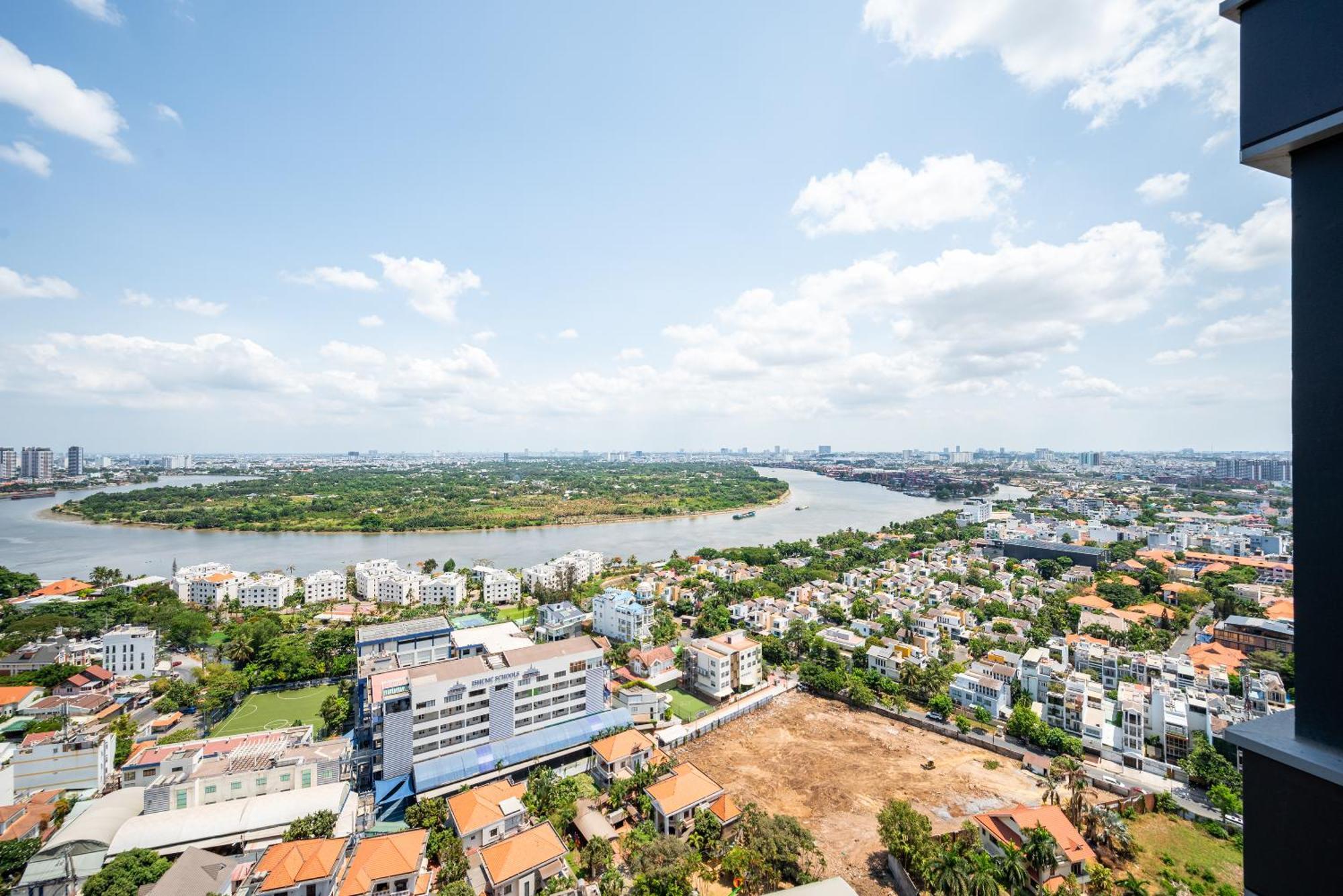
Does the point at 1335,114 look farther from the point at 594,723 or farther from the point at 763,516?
the point at 763,516

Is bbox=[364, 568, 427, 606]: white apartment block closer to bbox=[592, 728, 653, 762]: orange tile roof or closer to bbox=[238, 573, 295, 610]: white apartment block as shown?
bbox=[238, 573, 295, 610]: white apartment block

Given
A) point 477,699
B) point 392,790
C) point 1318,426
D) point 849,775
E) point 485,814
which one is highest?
point 1318,426

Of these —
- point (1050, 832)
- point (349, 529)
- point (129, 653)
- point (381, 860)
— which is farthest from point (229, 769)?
point (349, 529)

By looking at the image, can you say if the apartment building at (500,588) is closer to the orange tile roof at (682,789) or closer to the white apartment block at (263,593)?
the white apartment block at (263,593)

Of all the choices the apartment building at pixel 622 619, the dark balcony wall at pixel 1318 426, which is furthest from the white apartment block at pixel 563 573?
the dark balcony wall at pixel 1318 426

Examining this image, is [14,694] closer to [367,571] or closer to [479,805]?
[367,571]

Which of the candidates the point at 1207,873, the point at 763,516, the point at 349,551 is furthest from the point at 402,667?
the point at 763,516
